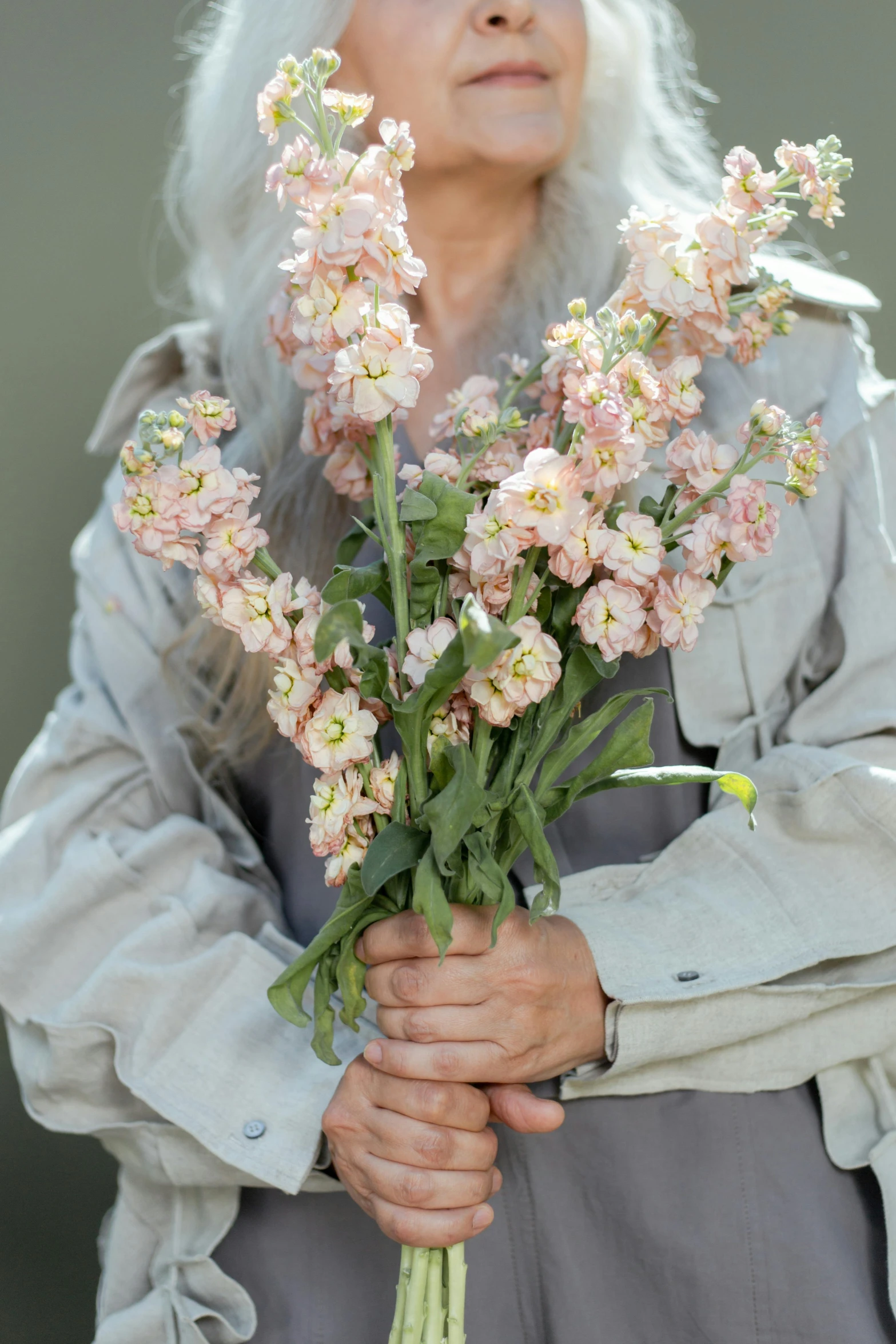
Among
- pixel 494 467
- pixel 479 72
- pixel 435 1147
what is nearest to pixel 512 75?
pixel 479 72

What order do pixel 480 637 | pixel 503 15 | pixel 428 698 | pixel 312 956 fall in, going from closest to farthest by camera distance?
pixel 480 637 < pixel 428 698 < pixel 312 956 < pixel 503 15

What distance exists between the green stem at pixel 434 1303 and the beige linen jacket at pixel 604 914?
0.17 meters

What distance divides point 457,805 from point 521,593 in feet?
0.46

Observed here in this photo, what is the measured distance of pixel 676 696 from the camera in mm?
1132

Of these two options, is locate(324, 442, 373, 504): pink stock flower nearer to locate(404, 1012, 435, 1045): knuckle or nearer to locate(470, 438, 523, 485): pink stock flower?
locate(470, 438, 523, 485): pink stock flower

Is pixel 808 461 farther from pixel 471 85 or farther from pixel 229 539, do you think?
pixel 471 85

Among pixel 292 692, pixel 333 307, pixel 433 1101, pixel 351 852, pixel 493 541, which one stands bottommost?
pixel 433 1101

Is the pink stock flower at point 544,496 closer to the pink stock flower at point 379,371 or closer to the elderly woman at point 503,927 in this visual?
the pink stock flower at point 379,371

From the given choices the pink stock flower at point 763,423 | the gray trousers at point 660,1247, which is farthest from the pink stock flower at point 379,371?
the gray trousers at point 660,1247

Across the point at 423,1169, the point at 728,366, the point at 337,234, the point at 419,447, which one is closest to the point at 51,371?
the point at 419,447

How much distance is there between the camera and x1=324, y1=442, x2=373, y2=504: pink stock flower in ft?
3.13

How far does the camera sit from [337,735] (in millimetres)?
806

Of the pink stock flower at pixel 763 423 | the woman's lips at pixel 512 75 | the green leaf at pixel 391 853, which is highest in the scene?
the woman's lips at pixel 512 75

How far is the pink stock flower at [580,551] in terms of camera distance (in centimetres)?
74
